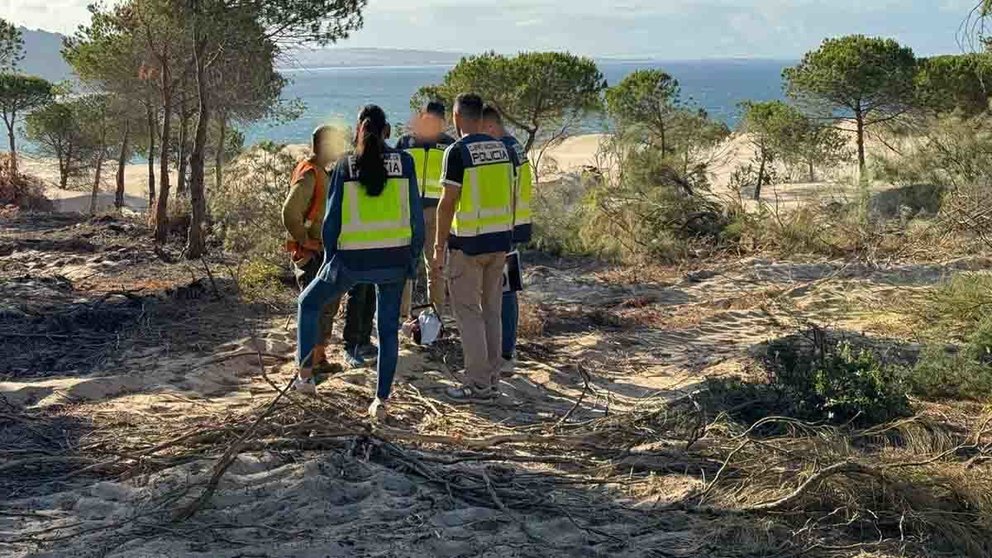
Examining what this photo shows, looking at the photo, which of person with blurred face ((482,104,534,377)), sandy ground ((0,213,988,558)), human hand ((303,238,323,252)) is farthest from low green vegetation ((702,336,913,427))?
human hand ((303,238,323,252))

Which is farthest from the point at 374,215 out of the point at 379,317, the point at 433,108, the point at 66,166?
the point at 66,166

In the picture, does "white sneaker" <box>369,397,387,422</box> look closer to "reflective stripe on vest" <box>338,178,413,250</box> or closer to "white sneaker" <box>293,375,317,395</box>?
"white sneaker" <box>293,375,317,395</box>

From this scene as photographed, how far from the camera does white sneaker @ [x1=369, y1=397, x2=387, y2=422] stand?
5.23m

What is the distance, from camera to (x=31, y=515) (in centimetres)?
384

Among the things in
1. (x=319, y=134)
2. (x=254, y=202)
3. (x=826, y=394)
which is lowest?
Result: (x=826, y=394)

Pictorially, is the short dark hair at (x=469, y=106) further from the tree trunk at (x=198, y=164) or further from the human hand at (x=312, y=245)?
the tree trunk at (x=198, y=164)

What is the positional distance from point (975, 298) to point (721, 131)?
14244mm

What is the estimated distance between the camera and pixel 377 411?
5250 mm

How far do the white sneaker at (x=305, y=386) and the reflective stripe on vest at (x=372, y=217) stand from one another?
2.83 feet

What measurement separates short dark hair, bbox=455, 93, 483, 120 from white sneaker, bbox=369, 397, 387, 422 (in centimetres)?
180

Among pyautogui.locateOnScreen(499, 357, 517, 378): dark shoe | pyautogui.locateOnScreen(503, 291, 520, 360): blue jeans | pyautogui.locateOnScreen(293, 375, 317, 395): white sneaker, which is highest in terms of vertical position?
pyautogui.locateOnScreen(503, 291, 520, 360): blue jeans

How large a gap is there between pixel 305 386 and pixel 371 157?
1395mm

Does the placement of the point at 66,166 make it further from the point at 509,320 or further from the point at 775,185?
the point at 509,320

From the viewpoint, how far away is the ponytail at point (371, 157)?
5.09 metres
